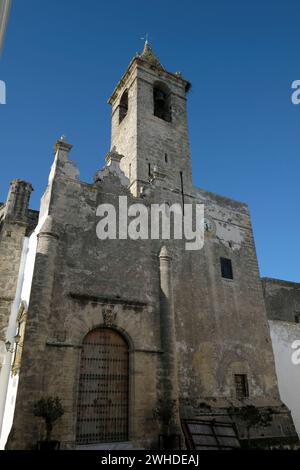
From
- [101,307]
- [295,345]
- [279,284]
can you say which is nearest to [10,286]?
[101,307]

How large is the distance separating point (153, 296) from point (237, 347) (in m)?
4.22

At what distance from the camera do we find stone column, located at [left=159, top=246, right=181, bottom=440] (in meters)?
10.3

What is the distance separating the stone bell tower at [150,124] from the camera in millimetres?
16062

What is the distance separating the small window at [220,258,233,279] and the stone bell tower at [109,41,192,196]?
377 cm

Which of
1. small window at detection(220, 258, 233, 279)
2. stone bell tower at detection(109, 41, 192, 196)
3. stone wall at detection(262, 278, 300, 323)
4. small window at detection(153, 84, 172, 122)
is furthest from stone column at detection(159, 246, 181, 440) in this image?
stone wall at detection(262, 278, 300, 323)

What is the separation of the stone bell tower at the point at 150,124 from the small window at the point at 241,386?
27.0 ft

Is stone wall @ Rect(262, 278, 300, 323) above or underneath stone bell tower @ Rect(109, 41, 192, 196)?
underneath

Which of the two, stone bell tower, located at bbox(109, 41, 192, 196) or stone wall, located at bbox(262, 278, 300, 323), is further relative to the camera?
stone wall, located at bbox(262, 278, 300, 323)

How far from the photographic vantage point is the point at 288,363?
1561 cm

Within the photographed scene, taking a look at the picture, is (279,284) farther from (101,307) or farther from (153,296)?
(101,307)

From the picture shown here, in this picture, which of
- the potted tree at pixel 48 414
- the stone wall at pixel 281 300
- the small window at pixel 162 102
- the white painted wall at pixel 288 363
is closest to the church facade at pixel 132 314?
the potted tree at pixel 48 414

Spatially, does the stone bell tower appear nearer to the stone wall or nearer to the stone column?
the stone column

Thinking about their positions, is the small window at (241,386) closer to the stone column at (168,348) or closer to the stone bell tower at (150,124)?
the stone column at (168,348)

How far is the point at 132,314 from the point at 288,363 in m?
8.45
